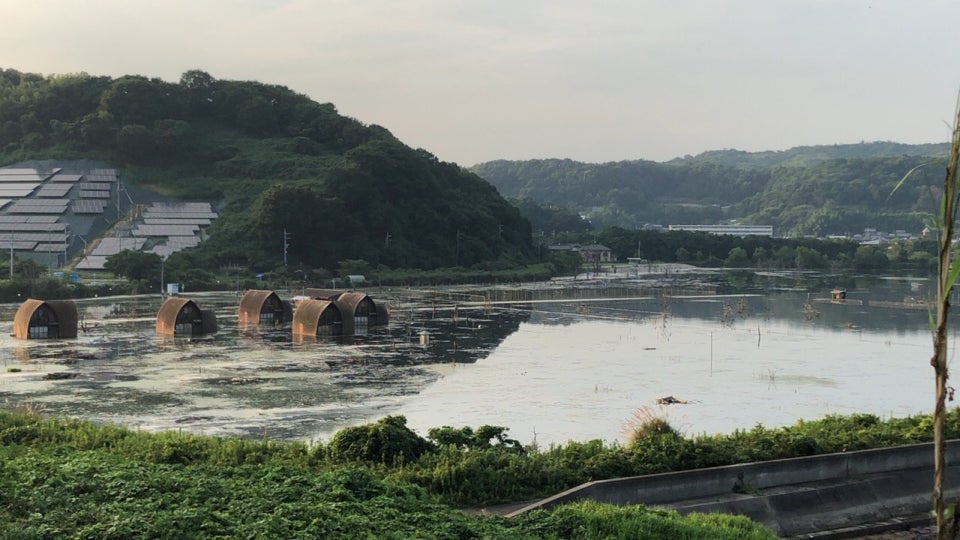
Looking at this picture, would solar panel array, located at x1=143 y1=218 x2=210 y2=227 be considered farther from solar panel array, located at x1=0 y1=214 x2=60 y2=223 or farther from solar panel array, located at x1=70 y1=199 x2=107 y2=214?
solar panel array, located at x1=0 y1=214 x2=60 y2=223

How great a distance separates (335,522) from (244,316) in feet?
135

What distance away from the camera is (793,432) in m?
18.9

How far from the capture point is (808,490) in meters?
16.9

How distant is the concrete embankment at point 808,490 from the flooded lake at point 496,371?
11.3ft

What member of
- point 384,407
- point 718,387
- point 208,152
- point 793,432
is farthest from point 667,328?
point 208,152

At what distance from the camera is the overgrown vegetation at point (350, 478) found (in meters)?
10.6

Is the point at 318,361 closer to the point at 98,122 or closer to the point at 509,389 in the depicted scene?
the point at 509,389

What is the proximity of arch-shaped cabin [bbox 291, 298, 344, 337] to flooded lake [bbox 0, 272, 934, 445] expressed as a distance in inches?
52.9

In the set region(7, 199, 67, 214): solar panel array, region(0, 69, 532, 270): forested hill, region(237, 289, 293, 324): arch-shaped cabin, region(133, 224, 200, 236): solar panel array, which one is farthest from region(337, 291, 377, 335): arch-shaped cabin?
region(7, 199, 67, 214): solar panel array

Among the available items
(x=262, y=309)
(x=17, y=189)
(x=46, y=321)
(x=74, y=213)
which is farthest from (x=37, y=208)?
(x=46, y=321)

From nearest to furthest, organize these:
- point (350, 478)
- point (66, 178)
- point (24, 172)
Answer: point (350, 478)
point (66, 178)
point (24, 172)

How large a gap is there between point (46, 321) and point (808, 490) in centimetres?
3484

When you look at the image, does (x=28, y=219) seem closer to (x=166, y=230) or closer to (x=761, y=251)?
(x=166, y=230)

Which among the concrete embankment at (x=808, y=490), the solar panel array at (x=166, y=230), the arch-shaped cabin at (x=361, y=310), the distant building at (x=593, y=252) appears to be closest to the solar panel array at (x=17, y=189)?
the solar panel array at (x=166, y=230)
